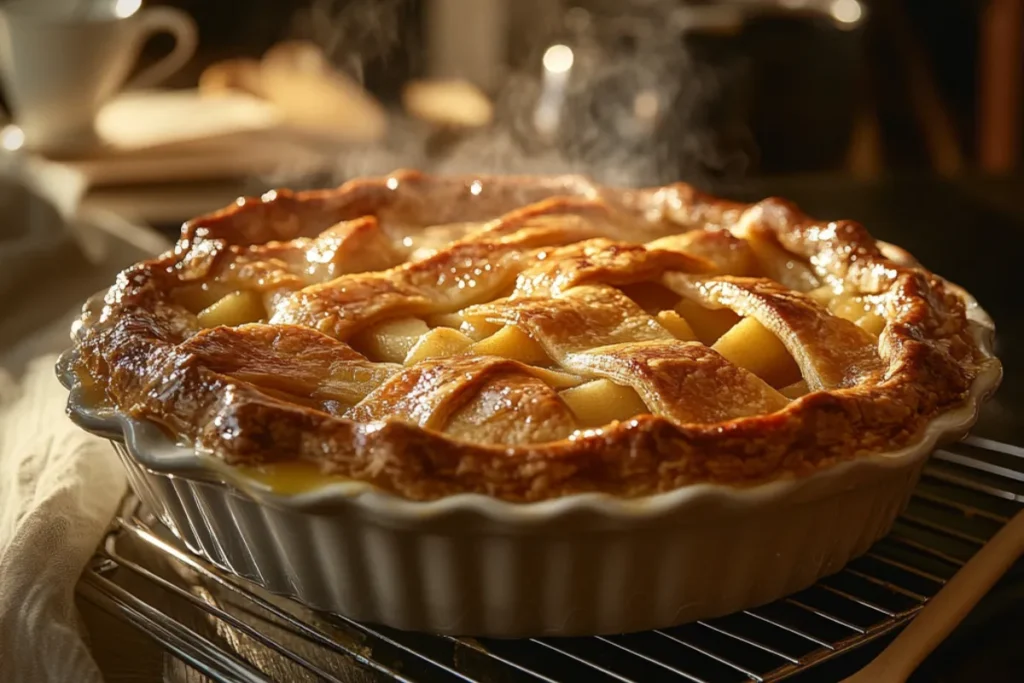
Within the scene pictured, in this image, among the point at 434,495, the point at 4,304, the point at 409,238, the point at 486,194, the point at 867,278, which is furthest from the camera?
the point at 4,304

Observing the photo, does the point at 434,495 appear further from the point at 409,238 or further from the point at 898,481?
the point at 409,238

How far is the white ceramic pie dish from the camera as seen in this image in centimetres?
87

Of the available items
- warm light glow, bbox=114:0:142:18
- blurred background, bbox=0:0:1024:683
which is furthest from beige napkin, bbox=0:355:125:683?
warm light glow, bbox=114:0:142:18

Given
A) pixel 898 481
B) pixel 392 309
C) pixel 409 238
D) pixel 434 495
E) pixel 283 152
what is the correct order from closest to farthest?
pixel 434 495
pixel 898 481
pixel 392 309
pixel 409 238
pixel 283 152

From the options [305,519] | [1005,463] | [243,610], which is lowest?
[1005,463]

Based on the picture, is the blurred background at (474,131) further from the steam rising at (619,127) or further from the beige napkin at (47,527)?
the beige napkin at (47,527)

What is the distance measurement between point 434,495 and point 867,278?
0.64 meters

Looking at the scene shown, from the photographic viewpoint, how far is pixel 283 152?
7.73ft

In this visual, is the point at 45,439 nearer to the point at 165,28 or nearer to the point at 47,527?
the point at 47,527

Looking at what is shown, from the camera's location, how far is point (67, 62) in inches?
87.0

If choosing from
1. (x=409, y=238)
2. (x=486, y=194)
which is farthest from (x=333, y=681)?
(x=486, y=194)

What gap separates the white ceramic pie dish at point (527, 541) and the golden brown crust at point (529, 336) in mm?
22

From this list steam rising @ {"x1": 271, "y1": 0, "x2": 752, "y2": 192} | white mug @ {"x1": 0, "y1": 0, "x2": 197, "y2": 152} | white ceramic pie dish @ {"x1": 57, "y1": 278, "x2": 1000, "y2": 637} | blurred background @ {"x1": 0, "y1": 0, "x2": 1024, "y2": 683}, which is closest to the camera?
white ceramic pie dish @ {"x1": 57, "y1": 278, "x2": 1000, "y2": 637}

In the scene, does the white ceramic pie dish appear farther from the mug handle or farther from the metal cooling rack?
the mug handle
